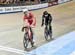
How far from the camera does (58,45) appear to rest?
12383 mm

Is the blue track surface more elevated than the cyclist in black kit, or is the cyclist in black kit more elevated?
the cyclist in black kit

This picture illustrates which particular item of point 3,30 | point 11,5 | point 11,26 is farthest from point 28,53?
point 11,5

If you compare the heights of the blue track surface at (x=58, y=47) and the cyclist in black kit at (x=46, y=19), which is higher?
the cyclist in black kit at (x=46, y=19)

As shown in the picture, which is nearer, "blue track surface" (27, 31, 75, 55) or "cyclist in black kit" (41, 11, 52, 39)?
"blue track surface" (27, 31, 75, 55)

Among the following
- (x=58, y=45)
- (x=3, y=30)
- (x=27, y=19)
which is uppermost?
(x=27, y=19)

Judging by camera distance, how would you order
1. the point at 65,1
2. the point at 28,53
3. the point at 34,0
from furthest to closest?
the point at 65,1, the point at 34,0, the point at 28,53

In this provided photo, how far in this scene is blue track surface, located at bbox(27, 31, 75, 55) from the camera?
11.0 meters

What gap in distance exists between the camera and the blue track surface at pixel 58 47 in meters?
11.0

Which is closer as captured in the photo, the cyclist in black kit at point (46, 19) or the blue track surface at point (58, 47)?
the blue track surface at point (58, 47)

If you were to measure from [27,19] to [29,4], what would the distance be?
50.6ft

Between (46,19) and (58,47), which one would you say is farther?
(46,19)

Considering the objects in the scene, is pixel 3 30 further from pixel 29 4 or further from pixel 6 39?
pixel 29 4

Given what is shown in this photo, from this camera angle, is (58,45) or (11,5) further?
(11,5)

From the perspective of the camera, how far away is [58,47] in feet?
39.3
